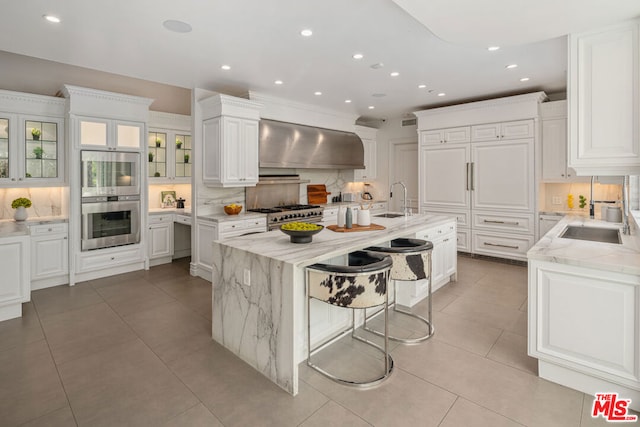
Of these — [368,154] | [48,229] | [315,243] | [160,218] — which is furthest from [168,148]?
[315,243]

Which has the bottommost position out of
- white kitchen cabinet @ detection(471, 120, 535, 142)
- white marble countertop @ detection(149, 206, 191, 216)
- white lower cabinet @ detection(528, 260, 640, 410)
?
white lower cabinet @ detection(528, 260, 640, 410)

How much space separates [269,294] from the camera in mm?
2314

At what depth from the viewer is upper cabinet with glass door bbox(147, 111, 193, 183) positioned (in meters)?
5.75

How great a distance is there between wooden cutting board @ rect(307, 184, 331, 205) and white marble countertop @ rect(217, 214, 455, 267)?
3.14 meters

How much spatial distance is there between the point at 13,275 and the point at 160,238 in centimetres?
217

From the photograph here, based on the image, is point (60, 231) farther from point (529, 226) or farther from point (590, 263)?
point (529, 226)

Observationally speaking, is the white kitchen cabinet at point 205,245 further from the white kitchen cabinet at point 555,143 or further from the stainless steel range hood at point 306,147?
the white kitchen cabinet at point 555,143

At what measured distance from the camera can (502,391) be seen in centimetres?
219

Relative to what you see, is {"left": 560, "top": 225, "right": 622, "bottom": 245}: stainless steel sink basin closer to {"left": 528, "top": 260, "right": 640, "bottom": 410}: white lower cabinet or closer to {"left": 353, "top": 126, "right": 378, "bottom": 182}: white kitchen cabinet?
{"left": 528, "top": 260, "right": 640, "bottom": 410}: white lower cabinet

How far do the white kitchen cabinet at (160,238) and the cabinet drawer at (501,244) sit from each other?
17.0ft

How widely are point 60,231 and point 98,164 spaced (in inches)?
39.5

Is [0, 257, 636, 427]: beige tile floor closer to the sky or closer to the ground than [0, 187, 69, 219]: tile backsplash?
closer to the ground

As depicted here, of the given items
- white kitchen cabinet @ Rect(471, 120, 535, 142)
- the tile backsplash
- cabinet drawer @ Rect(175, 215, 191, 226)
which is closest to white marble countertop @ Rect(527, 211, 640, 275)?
white kitchen cabinet @ Rect(471, 120, 535, 142)

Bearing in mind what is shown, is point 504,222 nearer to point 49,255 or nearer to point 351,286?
point 351,286
